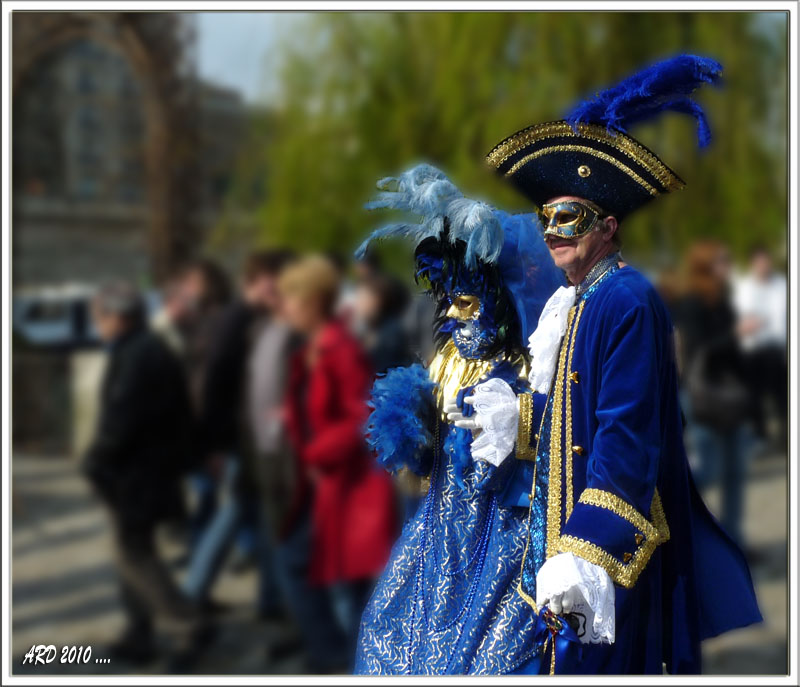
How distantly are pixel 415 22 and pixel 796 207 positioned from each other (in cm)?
355

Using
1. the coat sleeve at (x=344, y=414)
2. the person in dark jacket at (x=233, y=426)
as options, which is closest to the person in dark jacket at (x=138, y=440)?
the person in dark jacket at (x=233, y=426)

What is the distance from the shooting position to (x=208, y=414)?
4852 millimetres

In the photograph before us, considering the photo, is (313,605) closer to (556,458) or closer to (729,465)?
(729,465)

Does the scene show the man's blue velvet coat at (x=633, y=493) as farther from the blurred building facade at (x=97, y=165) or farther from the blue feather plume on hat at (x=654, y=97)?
the blurred building facade at (x=97, y=165)

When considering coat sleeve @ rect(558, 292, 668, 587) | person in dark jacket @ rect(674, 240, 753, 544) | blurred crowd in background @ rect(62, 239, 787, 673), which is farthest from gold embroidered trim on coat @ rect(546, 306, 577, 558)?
person in dark jacket @ rect(674, 240, 753, 544)

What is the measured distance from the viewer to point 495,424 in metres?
2.37

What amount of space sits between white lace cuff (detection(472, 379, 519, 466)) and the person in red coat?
185 cm

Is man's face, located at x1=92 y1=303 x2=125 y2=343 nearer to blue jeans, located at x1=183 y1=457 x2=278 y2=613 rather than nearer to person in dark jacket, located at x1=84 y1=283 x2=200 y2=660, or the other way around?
person in dark jacket, located at x1=84 y1=283 x2=200 y2=660

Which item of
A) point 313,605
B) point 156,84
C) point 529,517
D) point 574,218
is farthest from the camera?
point 156,84

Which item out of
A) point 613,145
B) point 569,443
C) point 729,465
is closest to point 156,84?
point 729,465

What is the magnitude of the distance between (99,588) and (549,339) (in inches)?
162

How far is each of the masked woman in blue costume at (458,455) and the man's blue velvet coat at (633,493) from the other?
119 millimetres

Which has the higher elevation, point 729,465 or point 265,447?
point 265,447

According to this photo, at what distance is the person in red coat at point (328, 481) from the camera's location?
4281 mm
